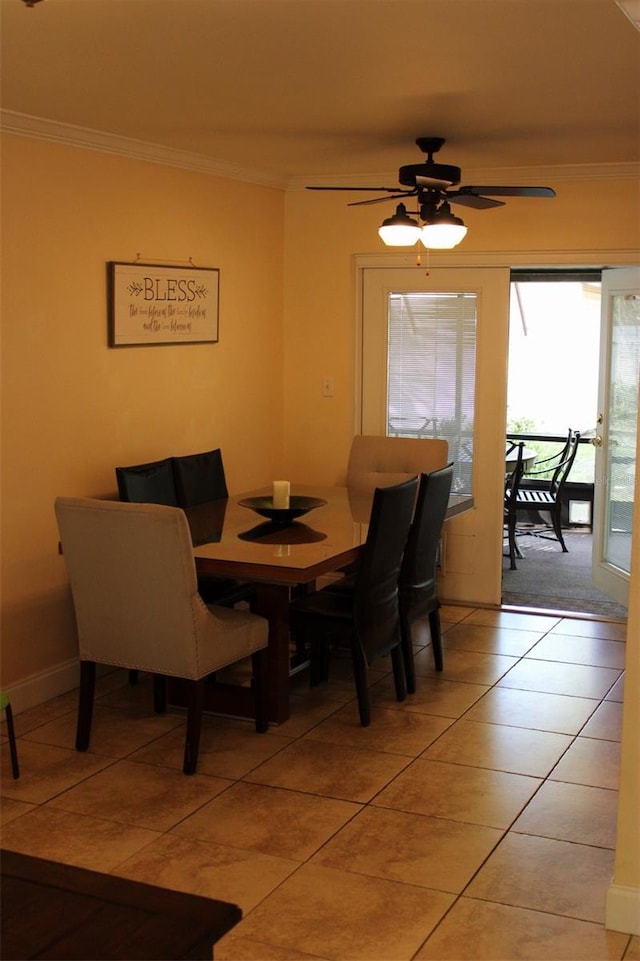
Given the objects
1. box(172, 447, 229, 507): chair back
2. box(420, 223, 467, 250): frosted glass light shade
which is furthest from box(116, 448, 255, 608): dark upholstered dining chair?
box(420, 223, 467, 250): frosted glass light shade

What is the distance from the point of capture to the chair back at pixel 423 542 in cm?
457

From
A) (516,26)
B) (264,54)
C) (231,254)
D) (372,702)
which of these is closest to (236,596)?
(372,702)

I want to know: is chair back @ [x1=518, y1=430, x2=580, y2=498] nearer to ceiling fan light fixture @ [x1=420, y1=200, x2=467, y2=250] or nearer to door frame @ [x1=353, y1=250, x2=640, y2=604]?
door frame @ [x1=353, y1=250, x2=640, y2=604]

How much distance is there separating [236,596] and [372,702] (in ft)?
2.63

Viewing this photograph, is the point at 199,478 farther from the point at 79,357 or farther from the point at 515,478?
the point at 515,478

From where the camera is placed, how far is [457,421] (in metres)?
6.04

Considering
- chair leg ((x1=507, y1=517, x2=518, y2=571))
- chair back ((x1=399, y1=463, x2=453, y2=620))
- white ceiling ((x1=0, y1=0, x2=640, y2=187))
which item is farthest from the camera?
chair leg ((x1=507, y1=517, x2=518, y2=571))

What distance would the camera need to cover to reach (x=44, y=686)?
177 inches

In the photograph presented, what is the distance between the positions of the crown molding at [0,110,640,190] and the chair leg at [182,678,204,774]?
2.30 metres

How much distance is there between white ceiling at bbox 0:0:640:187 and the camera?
288 centimetres

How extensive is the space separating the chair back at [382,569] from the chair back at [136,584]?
0.66m

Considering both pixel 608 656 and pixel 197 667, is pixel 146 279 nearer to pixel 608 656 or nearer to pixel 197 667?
pixel 197 667

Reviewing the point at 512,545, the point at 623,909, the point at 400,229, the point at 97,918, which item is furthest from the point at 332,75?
the point at 512,545

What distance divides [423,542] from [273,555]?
1.00 meters
